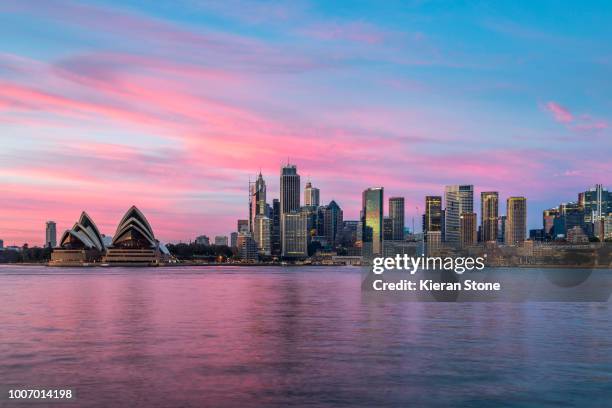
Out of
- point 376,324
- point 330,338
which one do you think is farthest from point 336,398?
point 376,324

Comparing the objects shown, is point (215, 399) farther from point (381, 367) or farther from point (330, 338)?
point (330, 338)

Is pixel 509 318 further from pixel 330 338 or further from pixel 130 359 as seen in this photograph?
pixel 130 359

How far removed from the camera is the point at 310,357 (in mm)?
26047

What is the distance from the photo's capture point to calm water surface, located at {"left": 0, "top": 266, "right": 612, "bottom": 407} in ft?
64.7

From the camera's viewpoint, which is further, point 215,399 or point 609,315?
point 609,315

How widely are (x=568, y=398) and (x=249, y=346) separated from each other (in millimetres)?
13203

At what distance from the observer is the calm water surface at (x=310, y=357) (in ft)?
64.7

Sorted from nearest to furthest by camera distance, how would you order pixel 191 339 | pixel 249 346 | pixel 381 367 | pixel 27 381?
pixel 27 381, pixel 381 367, pixel 249 346, pixel 191 339

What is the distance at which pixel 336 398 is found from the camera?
760 inches

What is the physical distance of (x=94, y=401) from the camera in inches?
741

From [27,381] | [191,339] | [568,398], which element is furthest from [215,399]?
[191,339]

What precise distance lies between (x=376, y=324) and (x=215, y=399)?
19.6 metres

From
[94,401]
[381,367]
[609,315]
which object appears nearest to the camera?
[94,401]

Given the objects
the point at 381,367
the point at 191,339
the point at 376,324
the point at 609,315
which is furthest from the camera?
the point at 609,315
